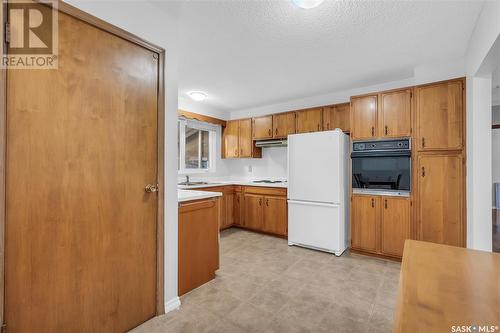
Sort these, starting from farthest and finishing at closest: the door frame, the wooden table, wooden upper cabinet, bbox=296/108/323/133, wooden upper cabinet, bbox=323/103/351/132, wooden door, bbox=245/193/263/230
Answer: wooden door, bbox=245/193/263/230
wooden upper cabinet, bbox=296/108/323/133
wooden upper cabinet, bbox=323/103/351/132
the door frame
the wooden table

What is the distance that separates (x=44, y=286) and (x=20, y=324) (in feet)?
0.61

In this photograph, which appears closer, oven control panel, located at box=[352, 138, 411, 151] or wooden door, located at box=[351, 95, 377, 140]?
oven control panel, located at box=[352, 138, 411, 151]

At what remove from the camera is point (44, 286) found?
4.40 feet

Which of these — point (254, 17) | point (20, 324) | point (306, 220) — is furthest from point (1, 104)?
point (306, 220)

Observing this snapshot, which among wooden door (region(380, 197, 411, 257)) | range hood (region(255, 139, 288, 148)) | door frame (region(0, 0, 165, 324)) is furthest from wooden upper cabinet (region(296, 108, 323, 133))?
door frame (region(0, 0, 165, 324))

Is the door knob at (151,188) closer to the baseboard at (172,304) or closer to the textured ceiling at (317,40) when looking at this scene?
the baseboard at (172,304)

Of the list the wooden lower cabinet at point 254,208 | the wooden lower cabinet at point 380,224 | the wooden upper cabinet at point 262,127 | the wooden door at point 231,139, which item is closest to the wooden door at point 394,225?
the wooden lower cabinet at point 380,224

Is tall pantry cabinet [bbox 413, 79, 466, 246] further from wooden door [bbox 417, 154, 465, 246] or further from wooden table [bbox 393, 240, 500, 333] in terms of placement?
wooden table [bbox 393, 240, 500, 333]

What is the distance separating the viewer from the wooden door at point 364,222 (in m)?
3.11

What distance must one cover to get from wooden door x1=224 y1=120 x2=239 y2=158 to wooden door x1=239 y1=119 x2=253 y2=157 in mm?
101

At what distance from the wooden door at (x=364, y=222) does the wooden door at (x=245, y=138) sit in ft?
7.14

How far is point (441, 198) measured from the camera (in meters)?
2.74

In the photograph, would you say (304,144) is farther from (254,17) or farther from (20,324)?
(20,324)

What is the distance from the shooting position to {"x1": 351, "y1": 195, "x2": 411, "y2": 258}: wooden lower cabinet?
2.94 metres
